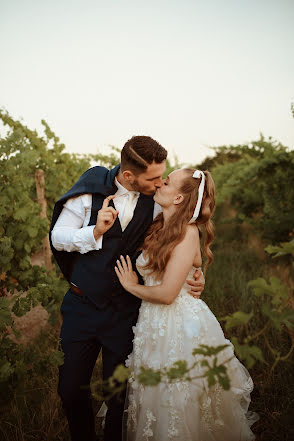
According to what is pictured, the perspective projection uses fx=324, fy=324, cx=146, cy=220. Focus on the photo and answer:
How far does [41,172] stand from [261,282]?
5.07 metres

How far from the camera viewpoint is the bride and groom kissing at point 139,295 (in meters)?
Result: 2.06

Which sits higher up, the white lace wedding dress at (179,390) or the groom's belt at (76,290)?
the groom's belt at (76,290)

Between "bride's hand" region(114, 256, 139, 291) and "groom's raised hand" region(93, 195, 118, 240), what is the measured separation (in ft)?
0.83

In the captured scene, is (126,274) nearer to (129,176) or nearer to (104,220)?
(104,220)

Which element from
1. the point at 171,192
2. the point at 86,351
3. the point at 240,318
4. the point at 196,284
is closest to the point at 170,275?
the point at 196,284

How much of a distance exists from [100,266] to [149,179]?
0.69m

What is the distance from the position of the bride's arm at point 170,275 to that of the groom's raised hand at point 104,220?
0.26m

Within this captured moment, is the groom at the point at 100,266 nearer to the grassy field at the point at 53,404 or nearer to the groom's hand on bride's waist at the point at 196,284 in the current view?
the groom's hand on bride's waist at the point at 196,284

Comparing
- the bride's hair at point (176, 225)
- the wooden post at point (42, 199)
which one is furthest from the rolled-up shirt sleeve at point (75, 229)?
the wooden post at point (42, 199)

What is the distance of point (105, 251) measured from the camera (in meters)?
2.19

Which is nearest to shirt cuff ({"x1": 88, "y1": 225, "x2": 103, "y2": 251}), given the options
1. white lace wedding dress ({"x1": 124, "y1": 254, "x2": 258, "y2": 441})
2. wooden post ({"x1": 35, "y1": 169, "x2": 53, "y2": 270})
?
white lace wedding dress ({"x1": 124, "y1": 254, "x2": 258, "y2": 441})

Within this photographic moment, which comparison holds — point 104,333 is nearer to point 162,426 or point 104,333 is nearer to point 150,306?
point 150,306

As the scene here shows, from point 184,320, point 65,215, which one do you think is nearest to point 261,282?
point 184,320

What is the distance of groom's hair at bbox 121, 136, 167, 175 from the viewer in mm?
2230
